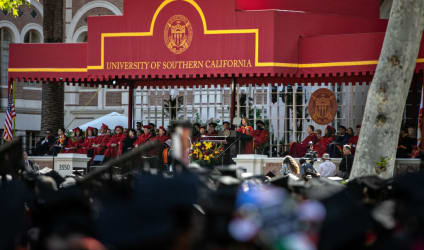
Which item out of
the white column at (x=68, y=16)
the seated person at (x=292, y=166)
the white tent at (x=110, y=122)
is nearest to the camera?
the seated person at (x=292, y=166)

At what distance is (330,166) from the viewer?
738 inches

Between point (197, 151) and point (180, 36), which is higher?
point (180, 36)

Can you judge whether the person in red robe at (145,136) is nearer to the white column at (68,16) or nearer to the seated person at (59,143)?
the seated person at (59,143)

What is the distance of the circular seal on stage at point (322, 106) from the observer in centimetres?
2261

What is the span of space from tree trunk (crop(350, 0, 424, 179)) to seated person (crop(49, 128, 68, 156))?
41.7 feet

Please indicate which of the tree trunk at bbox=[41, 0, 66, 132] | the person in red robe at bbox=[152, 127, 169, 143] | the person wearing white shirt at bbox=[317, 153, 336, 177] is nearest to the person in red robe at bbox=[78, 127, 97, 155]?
the tree trunk at bbox=[41, 0, 66, 132]

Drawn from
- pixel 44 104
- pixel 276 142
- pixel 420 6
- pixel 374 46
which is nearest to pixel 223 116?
pixel 276 142

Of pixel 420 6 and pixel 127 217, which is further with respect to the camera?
pixel 420 6

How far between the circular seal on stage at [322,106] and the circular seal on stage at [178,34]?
170 inches

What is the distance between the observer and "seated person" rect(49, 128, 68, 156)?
79.0ft

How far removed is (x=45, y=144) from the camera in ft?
82.4

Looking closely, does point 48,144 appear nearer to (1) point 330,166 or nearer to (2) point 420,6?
(1) point 330,166

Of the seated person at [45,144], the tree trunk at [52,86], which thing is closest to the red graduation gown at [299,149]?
the seated person at [45,144]

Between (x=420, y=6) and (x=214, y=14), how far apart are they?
26.7ft
